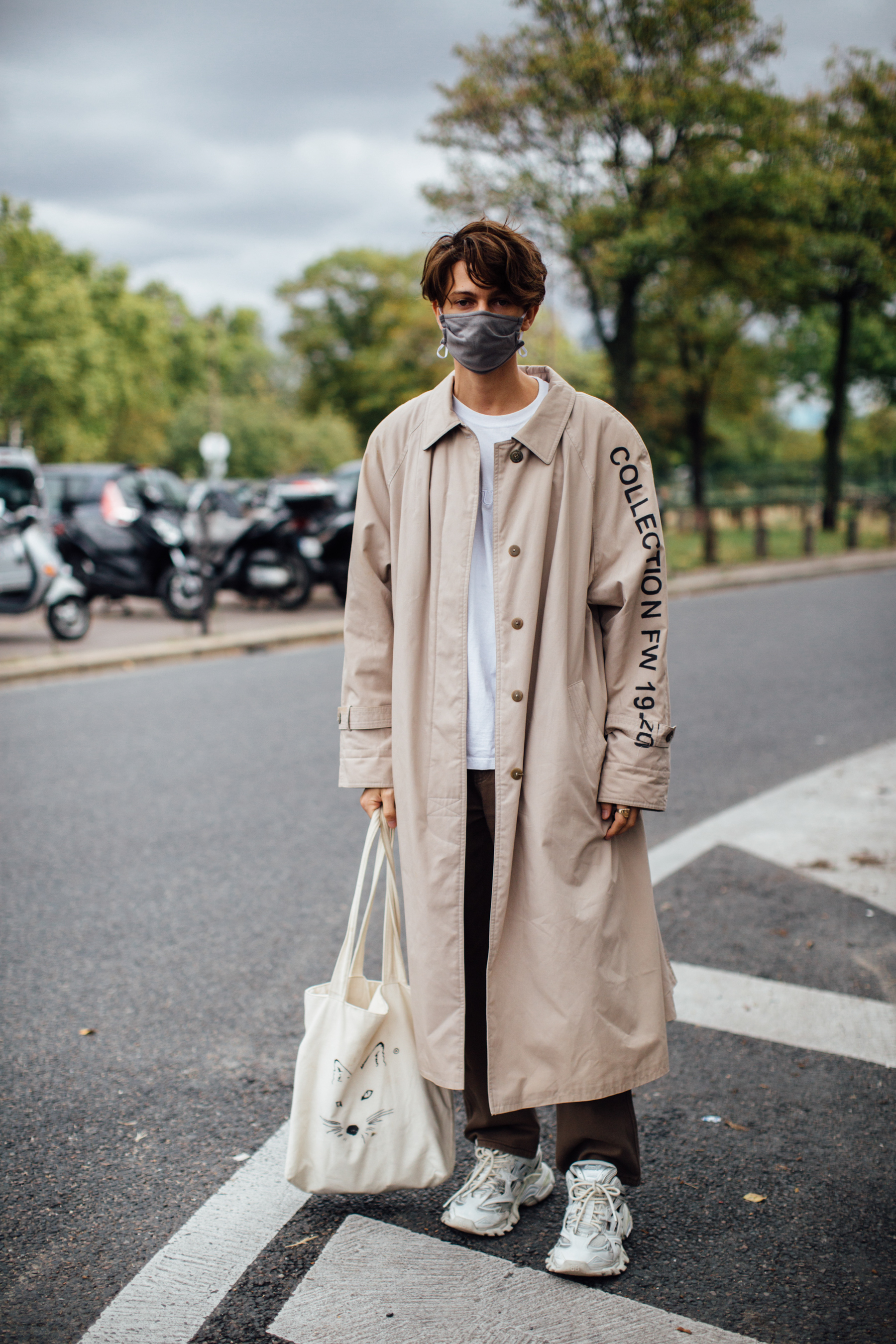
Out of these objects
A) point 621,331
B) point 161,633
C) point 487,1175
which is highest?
point 621,331

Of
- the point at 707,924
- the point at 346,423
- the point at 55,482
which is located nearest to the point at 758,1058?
the point at 707,924

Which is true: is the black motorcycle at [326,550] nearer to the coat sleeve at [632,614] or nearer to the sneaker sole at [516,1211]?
the sneaker sole at [516,1211]

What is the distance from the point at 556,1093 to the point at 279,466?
171 ft

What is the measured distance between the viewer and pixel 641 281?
23.6 meters

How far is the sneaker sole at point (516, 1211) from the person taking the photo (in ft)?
7.86

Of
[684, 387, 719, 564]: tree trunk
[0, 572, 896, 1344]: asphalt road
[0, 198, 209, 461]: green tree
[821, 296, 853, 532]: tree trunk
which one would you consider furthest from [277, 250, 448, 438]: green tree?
[0, 572, 896, 1344]: asphalt road

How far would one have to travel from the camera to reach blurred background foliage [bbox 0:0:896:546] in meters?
21.9

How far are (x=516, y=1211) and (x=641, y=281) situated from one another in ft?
76.9

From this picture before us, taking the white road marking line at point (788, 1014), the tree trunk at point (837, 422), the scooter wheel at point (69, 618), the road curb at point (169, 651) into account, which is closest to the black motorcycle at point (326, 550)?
the road curb at point (169, 651)

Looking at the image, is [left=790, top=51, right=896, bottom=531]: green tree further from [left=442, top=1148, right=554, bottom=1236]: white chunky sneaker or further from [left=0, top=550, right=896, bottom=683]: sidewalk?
[left=442, top=1148, right=554, bottom=1236]: white chunky sneaker

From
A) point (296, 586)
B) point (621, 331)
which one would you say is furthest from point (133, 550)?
point (621, 331)

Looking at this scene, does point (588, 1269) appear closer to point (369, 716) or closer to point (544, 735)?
point (544, 735)

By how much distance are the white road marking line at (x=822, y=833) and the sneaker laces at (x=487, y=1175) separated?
7.13ft

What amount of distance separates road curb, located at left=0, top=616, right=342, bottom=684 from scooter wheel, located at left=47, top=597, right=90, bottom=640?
0.72 metres
